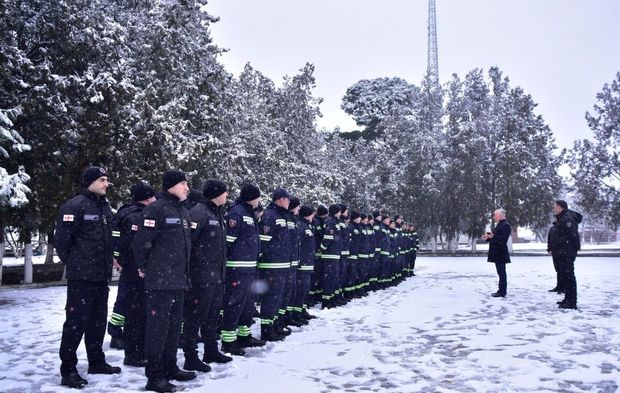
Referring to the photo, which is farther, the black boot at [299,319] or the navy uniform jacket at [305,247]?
the navy uniform jacket at [305,247]

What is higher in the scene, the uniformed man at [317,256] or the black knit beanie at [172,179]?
the black knit beanie at [172,179]

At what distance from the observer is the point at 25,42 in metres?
17.8

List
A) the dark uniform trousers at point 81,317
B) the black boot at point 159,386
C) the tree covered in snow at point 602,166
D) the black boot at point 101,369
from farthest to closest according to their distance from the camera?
the tree covered in snow at point 602,166 < the black boot at point 101,369 < the dark uniform trousers at point 81,317 < the black boot at point 159,386

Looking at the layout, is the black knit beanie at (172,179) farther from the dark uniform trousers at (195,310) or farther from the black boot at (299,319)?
the black boot at (299,319)

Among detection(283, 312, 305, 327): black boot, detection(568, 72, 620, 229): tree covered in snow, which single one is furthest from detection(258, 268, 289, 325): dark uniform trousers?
detection(568, 72, 620, 229): tree covered in snow

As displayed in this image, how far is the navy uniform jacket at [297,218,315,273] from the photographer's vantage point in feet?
33.6

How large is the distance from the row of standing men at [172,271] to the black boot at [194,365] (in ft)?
0.04

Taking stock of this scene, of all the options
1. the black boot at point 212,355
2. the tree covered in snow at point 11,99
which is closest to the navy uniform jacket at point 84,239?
the black boot at point 212,355

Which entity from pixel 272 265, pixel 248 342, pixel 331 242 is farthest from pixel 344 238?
pixel 248 342

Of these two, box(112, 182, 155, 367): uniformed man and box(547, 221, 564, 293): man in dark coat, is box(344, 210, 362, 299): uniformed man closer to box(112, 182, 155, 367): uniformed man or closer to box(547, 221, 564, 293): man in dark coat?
box(547, 221, 564, 293): man in dark coat

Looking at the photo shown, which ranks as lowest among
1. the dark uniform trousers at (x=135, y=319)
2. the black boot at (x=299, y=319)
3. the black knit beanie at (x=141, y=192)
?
the black boot at (x=299, y=319)

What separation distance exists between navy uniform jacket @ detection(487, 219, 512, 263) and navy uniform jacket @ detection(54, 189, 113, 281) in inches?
409

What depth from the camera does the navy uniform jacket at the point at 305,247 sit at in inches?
404

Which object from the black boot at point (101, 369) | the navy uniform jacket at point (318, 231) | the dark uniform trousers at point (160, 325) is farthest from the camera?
the navy uniform jacket at point (318, 231)
